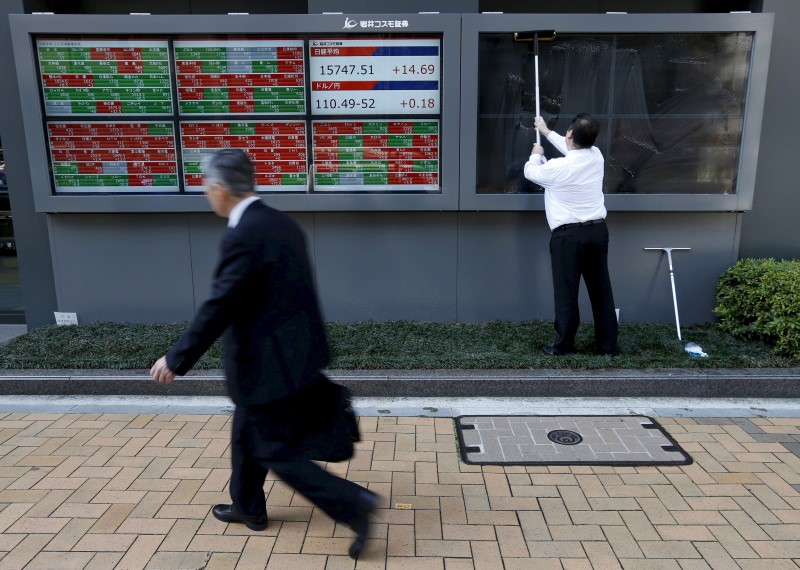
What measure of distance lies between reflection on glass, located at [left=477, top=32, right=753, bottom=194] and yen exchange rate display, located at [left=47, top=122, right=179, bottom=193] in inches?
123

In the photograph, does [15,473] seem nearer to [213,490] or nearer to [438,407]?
[213,490]

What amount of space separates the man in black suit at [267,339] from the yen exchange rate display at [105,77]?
3470mm

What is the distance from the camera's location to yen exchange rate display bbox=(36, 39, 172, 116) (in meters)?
5.42

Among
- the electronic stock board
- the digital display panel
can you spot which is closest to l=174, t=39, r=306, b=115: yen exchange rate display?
the electronic stock board

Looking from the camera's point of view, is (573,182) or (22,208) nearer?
(573,182)

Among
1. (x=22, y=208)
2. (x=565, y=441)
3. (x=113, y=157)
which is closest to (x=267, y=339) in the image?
(x=565, y=441)

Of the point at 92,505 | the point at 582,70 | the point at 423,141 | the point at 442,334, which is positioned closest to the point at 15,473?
the point at 92,505

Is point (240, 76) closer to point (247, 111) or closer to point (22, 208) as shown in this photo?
point (247, 111)

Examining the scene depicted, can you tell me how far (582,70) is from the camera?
5445mm

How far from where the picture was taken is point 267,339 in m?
2.51

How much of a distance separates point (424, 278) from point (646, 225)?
2.26m

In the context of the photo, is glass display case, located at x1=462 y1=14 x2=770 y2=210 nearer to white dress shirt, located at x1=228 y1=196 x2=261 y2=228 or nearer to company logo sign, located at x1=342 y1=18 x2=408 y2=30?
company logo sign, located at x1=342 y1=18 x2=408 y2=30

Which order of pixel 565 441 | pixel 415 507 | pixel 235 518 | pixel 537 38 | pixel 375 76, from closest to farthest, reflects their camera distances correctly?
pixel 235 518 → pixel 415 507 → pixel 565 441 → pixel 537 38 → pixel 375 76

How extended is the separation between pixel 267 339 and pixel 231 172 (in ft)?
2.50
